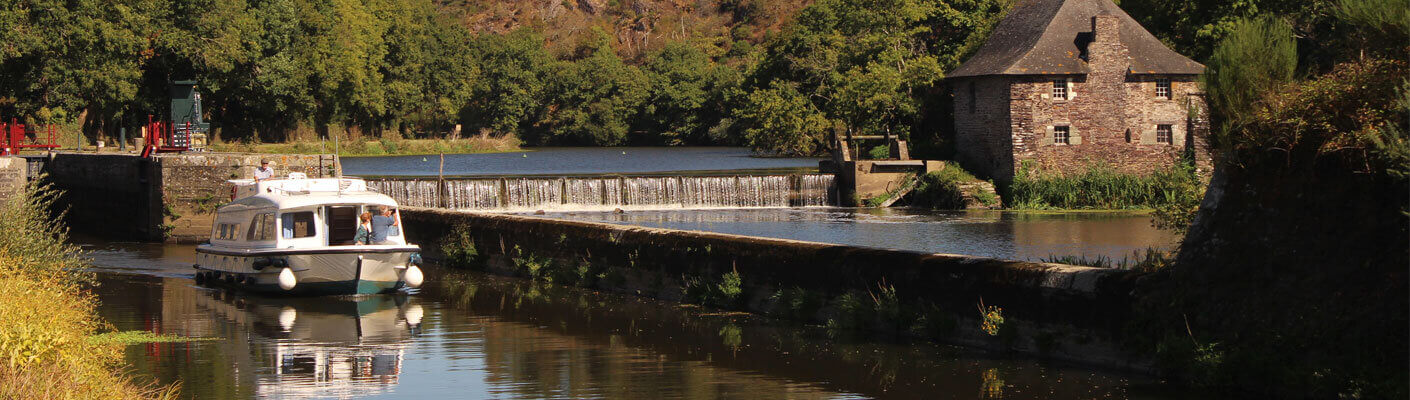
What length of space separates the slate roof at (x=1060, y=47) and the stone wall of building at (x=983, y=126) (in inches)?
23.7

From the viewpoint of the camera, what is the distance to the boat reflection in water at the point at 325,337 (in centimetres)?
1384

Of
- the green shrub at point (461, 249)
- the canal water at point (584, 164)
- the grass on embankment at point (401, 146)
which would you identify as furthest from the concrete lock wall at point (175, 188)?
the grass on embankment at point (401, 146)

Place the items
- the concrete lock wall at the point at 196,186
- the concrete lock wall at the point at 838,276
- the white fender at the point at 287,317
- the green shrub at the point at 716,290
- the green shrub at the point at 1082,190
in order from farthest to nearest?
the green shrub at the point at 1082,190
the concrete lock wall at the point at 196,186
the green shrub at the point at 716,290
the white fender at the point at 287,317
the concrete lock wall at the point at 838,276

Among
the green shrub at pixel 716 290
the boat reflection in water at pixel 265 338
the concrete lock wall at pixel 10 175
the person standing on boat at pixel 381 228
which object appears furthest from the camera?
the concrete lock wall at pixel 10 175

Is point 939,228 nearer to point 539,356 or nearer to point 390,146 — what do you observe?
point 539,356

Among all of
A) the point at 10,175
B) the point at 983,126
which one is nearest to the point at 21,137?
the point at 10,175

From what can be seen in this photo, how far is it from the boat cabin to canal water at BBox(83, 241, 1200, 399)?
1.09 m

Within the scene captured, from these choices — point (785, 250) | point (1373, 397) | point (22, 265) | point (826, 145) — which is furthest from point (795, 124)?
point (1373, 397)

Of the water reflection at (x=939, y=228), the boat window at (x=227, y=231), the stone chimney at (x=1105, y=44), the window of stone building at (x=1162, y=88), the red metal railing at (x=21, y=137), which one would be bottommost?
the water reflection at (x=939, y=228)

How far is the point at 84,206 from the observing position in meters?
37.5

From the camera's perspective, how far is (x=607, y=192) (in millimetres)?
44250

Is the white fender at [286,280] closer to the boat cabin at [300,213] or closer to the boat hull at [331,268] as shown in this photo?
the boat hull at [331,268]

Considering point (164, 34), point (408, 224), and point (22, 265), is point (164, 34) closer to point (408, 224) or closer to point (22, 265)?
point (408, 224)

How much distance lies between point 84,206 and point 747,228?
18.0 meters
